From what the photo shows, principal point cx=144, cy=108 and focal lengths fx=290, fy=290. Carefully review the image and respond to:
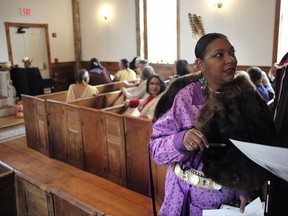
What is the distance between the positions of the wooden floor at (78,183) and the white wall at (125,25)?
4.30 meters

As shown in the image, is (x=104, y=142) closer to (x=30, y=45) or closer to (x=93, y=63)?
(x=93, y=63)

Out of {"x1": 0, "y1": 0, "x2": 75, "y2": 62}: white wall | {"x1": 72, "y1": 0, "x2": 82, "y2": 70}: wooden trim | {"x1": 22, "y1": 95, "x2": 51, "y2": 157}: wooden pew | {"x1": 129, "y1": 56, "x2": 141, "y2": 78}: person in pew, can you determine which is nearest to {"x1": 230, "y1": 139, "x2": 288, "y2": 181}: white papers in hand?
{"x1": 22, "y1": 95, "x2": 51, "y2": 157}: wooden pew

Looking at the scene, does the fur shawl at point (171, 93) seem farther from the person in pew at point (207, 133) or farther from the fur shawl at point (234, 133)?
the fur shawl at point (234, 133)

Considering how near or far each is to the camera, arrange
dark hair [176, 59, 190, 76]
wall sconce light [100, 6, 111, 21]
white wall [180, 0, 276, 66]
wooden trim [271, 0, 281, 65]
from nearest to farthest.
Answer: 1. dark hair [176, 59, 190, 76]
2. wooden trim [271, 0, 281, 65]
3. white wall [180, 0, 276, 66]
4. wall sconce light [100, 6, 111, 21]

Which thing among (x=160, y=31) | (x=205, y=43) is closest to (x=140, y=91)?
(x=205, y=43)

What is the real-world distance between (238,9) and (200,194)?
5.74 m

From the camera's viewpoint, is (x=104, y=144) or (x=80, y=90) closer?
(x=104, y=144)

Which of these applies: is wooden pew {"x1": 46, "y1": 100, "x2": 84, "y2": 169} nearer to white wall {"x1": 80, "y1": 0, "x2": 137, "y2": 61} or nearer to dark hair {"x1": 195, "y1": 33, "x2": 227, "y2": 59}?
dark hair {"x1": 195, "y1": 33, "x2": 227, "y2": 59}

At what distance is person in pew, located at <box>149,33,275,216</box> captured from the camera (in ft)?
3.50

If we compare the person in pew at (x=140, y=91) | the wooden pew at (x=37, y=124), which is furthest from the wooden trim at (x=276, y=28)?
the wooden pew at (x=37, y=124)

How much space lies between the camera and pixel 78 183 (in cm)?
328

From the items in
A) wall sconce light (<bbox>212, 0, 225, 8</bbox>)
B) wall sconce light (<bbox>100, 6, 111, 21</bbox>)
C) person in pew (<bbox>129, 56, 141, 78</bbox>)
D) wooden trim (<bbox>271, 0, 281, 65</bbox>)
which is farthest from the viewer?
wall sconce light (<bbox>100, 6, 111, 21</bbox>)

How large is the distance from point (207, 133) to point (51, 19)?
8.70m

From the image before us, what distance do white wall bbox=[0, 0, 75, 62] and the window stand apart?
111 inches
